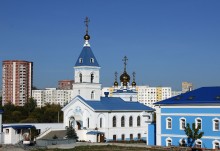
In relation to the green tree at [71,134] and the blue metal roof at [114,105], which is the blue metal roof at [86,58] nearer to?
the blue metal roof at [114,105]

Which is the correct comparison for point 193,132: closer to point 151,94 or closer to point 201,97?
point 201,97

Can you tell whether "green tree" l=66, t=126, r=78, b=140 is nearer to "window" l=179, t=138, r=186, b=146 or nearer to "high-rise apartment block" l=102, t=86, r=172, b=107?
Answer: "window" l=179, t=138, r=186, b=146

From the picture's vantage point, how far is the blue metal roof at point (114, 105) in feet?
140

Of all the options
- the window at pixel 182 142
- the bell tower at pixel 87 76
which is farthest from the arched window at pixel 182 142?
the bell tower at pixel 87 76

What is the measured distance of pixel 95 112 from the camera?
41719 millimetres

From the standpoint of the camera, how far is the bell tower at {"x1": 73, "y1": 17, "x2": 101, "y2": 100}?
43469 mm

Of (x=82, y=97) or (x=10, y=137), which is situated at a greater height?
(x=82, y=97)

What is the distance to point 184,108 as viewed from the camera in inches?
1303

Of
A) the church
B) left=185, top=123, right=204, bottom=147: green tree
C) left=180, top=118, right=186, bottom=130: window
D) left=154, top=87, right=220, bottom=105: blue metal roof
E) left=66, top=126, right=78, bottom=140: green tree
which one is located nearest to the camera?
left=185, top=123, right=204, bottom=147: green tree

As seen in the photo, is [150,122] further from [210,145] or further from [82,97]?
[82,97]

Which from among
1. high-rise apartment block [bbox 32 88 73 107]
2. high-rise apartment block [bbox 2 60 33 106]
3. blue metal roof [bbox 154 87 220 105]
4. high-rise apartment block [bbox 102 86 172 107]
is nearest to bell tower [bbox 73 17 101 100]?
blue metal roof [bbox 154 87 220 105]

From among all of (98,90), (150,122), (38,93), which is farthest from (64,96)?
(150,122)

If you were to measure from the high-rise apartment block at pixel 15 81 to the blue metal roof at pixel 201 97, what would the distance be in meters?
71.6

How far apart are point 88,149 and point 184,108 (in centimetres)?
752
